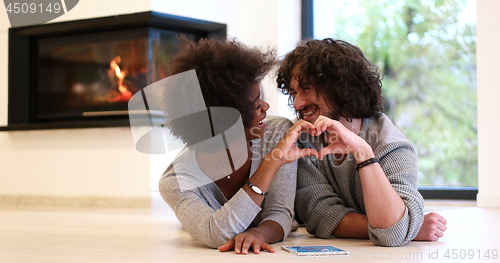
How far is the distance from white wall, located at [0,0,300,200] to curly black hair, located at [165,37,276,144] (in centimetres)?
166

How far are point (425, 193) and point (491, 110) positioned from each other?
0.72 metres

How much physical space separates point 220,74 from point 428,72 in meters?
3.70

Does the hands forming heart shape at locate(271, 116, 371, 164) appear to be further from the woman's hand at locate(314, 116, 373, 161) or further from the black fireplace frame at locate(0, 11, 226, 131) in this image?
the black fireplace frame at locate(0, 11, 226, 131)

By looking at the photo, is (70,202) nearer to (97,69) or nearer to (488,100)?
(97,69)

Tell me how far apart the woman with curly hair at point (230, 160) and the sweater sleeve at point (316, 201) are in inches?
4.5

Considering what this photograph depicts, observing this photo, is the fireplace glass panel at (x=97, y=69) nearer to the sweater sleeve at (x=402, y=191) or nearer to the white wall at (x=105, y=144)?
the white wall at (x=105, y=144)

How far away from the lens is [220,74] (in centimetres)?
133

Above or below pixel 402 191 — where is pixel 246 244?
below

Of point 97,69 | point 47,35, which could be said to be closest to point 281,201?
point 97,69

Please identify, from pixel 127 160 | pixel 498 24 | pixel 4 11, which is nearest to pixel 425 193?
pixel 498 24

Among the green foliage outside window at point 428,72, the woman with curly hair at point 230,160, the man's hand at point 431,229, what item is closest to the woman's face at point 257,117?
the woman with curly hair at point 230,160

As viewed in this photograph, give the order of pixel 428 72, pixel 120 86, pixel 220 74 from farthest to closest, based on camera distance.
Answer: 1. pixel 428 72
2. pixel 120 86
3. pixel 220 74

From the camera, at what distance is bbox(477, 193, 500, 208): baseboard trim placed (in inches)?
112

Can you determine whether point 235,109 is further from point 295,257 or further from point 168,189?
point 295,257
